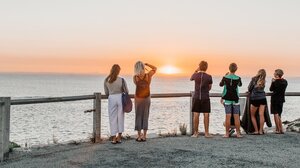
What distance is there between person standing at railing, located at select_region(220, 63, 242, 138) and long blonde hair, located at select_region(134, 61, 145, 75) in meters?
2.29

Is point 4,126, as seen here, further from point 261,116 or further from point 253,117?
point 261,116

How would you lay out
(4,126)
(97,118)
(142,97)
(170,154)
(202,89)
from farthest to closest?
1. (202,89)
2. (142,97)
3. (97,118)
4. (170,154)
5. (4,126)

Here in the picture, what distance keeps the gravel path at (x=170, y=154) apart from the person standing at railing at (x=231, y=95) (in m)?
0.66

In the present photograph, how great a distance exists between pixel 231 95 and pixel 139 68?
2.68 m

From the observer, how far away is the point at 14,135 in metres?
29.2

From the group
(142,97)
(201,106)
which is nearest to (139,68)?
(142,97)

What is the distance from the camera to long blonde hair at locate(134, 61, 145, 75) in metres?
11.0

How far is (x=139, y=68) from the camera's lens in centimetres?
1101

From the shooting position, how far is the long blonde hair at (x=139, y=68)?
11016 millimetres

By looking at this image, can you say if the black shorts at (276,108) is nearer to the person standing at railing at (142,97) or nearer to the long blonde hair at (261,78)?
the long blonde hair at (261,78)

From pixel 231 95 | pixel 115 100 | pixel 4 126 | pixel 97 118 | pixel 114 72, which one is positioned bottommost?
pixel 4 126

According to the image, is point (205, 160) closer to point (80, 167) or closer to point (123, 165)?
point (123, 165)

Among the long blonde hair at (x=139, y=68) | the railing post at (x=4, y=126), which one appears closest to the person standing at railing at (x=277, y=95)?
the long blonde hair at (x=139, y=68)

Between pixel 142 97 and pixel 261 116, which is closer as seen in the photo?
pixel 142 97
